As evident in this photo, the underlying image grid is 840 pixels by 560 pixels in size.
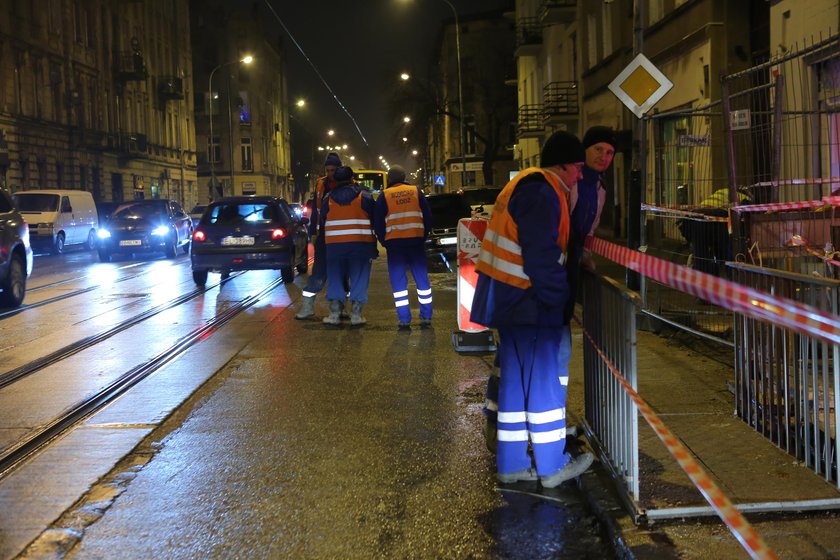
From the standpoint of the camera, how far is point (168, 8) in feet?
204

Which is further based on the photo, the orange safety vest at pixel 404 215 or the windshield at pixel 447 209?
the windshield at pixel 447 209

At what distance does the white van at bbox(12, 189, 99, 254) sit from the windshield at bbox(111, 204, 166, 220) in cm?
414

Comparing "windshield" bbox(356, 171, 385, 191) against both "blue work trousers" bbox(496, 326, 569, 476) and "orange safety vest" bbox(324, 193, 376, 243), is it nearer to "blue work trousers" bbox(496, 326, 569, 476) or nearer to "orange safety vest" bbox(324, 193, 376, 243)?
"orange safety vest" bbox(324, 193, 376, 243)

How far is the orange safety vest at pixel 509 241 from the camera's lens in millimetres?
4488

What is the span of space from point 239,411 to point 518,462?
2.51m

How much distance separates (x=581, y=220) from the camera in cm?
499

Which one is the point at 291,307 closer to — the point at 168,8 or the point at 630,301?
the point at 630,301

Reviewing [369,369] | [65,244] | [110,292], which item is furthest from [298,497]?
[65,244]

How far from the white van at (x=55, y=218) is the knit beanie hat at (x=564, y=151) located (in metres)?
25.3

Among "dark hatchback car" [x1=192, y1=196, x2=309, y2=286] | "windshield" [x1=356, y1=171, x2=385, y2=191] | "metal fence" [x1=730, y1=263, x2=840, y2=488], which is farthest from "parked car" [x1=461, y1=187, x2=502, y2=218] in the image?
"windshield" [x1=356, y1=171, x2=385, y2=191]

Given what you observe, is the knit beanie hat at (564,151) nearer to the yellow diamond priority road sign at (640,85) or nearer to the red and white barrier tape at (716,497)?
the red and white barrier tape at (716,497)

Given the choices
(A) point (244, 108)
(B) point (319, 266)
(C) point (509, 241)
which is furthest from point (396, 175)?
(A) point (244, 108)

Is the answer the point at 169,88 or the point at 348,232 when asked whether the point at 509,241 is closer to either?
the point at 348,232

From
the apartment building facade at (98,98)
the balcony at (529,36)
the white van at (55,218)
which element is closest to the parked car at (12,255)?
the white van at (55,218)
